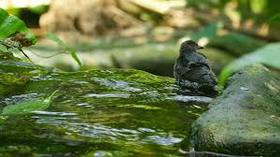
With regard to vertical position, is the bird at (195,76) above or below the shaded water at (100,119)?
above

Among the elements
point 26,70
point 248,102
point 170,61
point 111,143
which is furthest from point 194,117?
point 170,61

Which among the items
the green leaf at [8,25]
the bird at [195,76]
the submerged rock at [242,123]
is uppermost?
the green leaf at [8,25]

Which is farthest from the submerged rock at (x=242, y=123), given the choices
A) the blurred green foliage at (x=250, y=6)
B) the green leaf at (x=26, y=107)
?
the blurred green foliage at (x=250, y=6)

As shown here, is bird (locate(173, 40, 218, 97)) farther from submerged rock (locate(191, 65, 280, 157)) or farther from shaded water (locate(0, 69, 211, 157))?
submerged rock (locate(191, 65, 280, 157))

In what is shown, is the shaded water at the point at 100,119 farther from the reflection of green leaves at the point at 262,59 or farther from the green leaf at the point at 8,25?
the reflection of green leaves at the point at 262,59

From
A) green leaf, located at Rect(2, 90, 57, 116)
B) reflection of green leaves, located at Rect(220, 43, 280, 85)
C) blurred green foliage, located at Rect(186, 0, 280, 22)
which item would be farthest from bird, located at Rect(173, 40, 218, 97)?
blurred green foliage, located at Rect(186, 0, 280, 22)

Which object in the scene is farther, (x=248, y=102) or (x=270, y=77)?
(x=270, y=77)

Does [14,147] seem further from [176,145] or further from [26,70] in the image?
[26,70]
